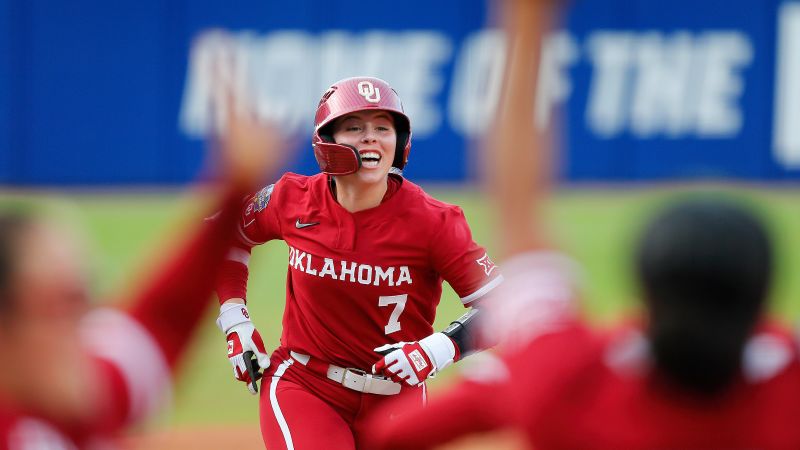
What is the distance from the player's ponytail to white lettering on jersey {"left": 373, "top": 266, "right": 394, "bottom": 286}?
113 inches

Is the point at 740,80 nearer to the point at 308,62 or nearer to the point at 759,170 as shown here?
the point at 759,170

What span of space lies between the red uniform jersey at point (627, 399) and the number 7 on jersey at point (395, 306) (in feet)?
8.96

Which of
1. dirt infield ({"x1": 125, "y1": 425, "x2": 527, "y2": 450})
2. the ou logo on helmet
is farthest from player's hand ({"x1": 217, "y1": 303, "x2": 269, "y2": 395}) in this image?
Answer: dirt infield ({"x1": 125, "y1": 425, "x2": 527, "y2": 450})

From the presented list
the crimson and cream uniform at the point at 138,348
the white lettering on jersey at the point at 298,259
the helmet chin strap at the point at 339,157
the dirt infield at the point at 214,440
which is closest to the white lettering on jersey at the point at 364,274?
the white lettering on jersey at the point at 298,259

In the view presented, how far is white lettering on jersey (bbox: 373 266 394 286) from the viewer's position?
459 centimetres

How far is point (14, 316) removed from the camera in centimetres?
168

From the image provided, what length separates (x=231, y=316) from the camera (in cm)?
496

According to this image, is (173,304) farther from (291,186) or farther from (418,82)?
(418,82)

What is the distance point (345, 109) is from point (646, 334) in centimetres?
298

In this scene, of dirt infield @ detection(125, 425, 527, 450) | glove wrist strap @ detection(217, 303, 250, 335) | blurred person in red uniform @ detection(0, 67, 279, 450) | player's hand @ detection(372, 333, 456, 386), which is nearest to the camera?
blurred person in red uniform @ detection(0, 67, 279, 450)

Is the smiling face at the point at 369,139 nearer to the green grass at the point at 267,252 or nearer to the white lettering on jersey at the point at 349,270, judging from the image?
the white lettering on jersey at the point at 349,270

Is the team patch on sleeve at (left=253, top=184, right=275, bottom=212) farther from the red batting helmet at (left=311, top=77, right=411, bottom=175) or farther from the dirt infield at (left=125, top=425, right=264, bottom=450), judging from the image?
the dirt infield at (left=125, top=425, right=264, bottom=450)

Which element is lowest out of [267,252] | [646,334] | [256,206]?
[267,252]

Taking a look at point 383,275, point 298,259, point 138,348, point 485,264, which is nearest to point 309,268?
point 298,259
